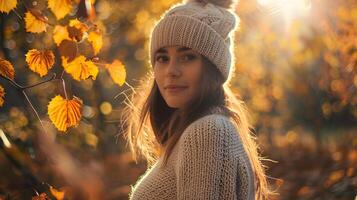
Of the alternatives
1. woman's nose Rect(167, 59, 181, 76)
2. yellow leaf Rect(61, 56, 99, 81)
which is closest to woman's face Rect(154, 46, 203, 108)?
woman's nose Rect(167, 59, 181, 76)

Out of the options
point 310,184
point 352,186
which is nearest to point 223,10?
point 352,186

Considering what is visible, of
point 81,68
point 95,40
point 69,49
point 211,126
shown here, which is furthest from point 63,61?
point 211,126

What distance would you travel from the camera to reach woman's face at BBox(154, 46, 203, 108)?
251 centimetres

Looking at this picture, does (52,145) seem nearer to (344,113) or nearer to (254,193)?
(254,193)

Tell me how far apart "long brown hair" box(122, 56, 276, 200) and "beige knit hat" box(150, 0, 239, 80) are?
0.06 meters

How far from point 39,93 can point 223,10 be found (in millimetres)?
6152

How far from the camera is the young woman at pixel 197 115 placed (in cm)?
222

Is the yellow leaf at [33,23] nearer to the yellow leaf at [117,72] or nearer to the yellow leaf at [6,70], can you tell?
the yellow leaf at [6,70]

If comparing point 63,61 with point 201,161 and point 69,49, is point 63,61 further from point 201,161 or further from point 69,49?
point 201,161

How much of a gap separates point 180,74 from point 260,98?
9453mm

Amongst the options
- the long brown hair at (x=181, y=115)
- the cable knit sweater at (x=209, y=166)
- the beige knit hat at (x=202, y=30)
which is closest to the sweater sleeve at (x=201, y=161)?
the cable knit sweater at (x=209, y=166)

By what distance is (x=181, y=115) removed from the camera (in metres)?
2.60

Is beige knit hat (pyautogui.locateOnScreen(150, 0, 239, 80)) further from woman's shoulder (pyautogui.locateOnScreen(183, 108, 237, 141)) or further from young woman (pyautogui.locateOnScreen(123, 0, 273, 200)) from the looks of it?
woman's shoulder (pyautogui.locateOnScreen(183, 108, 237, 141))

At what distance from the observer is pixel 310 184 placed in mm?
8961
